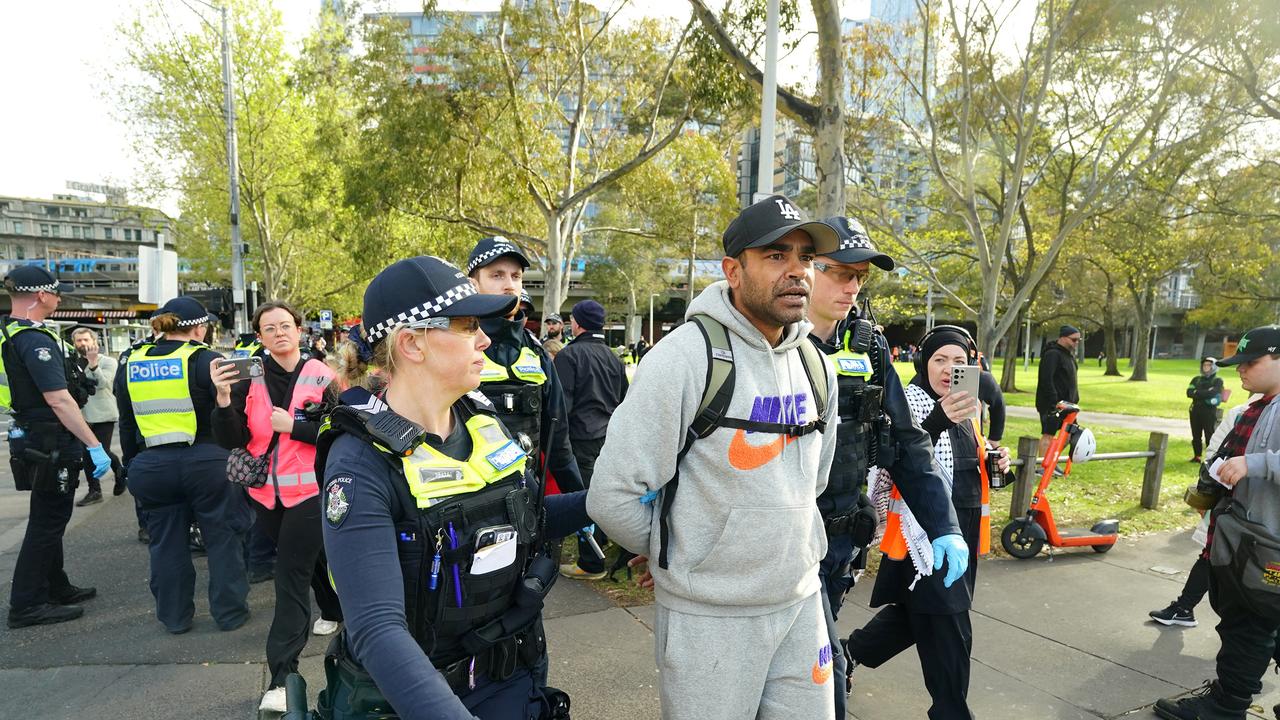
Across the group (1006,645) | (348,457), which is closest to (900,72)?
(1006,645)

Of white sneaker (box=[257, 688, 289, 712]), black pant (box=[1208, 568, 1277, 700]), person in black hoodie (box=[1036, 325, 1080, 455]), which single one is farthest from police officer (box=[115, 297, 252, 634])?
person in black hoodie (box=[1036, 325, 1080, 455])

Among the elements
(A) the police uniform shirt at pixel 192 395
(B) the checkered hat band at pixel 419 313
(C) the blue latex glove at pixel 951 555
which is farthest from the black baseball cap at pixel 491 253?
(C) the blue latex glove at pixel 951 555

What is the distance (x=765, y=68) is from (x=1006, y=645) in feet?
18.3

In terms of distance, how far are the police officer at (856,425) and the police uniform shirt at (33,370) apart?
4833 mm

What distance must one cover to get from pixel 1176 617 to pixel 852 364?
364 cm

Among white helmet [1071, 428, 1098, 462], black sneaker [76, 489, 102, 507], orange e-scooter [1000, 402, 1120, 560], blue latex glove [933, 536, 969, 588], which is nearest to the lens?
blue latex glove [933, 536, 969, 588]

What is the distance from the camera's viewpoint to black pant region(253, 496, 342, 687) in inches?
133

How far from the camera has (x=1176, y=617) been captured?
183 inches

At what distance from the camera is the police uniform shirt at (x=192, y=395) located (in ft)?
14.4

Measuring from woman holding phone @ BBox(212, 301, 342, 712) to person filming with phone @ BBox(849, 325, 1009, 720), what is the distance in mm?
2552

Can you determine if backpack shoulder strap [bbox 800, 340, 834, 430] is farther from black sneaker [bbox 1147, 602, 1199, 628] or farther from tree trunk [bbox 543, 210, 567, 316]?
tree trunk [bbox 543, 210, 567, 316]

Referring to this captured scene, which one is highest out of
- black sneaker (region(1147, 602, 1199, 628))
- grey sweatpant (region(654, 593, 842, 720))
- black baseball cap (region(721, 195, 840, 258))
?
black baseball cap (region(721, 195, 840, 258))

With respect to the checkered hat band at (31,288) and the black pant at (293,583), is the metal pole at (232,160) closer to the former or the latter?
the checkered hat band at (31,288)

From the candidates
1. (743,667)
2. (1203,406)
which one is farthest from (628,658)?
(1203,406)
